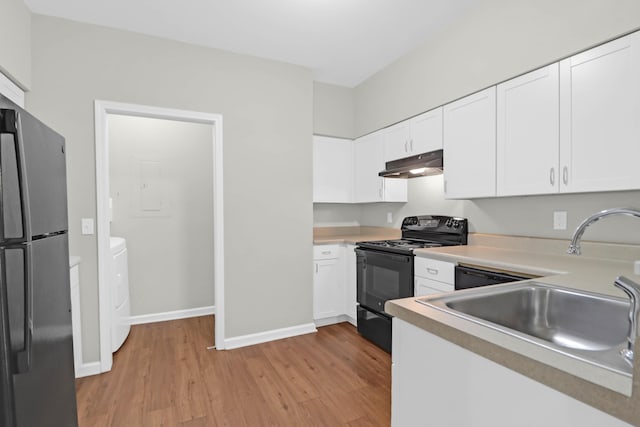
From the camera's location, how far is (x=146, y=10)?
2.31 metres

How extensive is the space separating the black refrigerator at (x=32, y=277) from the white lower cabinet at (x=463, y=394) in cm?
121

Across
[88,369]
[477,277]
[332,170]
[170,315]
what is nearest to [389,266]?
[477,277]

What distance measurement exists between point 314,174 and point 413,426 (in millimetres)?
2890

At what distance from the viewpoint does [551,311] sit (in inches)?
46.6

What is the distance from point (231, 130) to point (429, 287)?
2.17 metres

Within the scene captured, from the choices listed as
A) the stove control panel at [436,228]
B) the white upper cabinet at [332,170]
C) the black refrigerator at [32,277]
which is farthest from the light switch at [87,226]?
the stove control panel at [436,228]

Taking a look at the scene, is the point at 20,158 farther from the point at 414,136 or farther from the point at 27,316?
the point at 414,136

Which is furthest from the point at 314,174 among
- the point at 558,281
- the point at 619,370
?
the point at 619,370

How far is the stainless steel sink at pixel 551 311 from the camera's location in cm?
102

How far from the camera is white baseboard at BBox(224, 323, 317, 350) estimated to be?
9.47 ft

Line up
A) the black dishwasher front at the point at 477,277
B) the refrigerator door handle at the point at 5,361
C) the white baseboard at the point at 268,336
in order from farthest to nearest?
the white baseboard at the point at 268,336 < the black dishwasher front at the point at 477,277 < the refrigerator door handle at the point at 5,361

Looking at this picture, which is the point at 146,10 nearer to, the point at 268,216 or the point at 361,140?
the point at 268,216

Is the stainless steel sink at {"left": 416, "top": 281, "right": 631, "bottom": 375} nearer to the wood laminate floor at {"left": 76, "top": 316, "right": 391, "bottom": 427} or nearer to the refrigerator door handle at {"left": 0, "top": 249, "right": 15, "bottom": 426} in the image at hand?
the wood laminate floor at {"left": 76, "top": 316, "right": 391, "bottom": 427}

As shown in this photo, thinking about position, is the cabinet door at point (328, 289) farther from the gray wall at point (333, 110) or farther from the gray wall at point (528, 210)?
the gray wall at point (333, 110)
